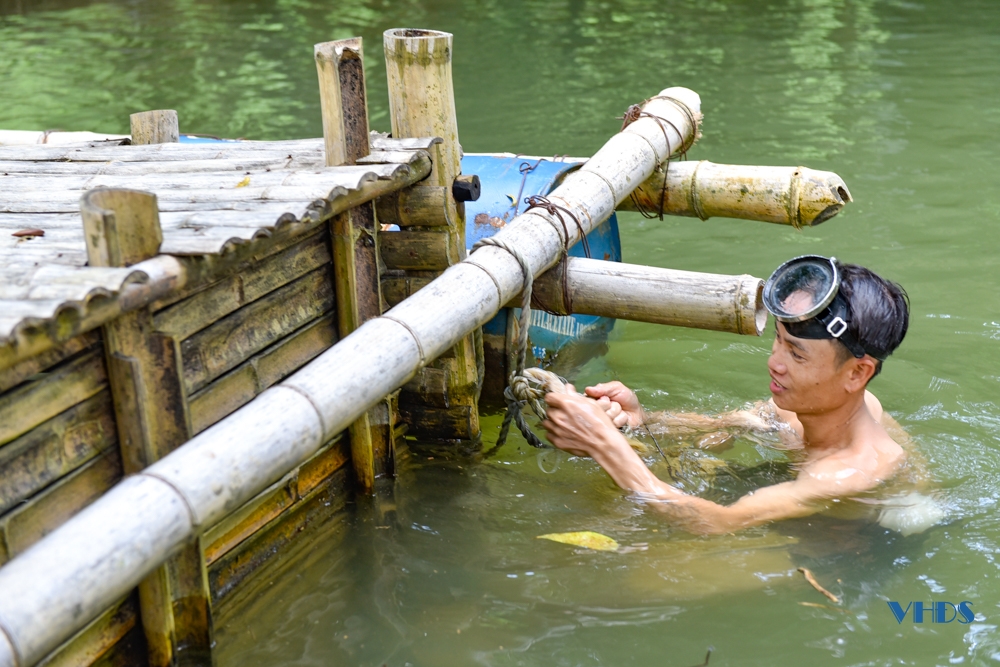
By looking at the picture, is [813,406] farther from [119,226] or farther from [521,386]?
[119,226]

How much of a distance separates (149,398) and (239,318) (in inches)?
22.8

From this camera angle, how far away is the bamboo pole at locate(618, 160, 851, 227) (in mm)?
4992

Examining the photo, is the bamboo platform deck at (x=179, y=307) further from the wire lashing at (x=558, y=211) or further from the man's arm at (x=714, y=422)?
the man's arm at (x=714, y=422)

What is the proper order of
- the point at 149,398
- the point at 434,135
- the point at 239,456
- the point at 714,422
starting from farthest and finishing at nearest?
the point at 714,422 < the point at 434,135 < the point at 149,398 < the point at 239,456

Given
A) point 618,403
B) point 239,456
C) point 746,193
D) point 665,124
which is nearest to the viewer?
point 239,456

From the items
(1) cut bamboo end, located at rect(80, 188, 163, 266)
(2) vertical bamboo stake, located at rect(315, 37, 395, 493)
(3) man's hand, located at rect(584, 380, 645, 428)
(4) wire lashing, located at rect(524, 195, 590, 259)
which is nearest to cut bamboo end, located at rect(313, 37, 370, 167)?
(2) vertical bamboo stake, located at rect(315, 37, 395, 493)

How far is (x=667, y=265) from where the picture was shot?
728 cm

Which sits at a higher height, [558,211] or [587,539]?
[558,211]

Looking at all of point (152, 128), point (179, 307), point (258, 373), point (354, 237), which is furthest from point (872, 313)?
point (152, 128)

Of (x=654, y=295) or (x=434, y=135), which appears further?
(x=654, y=295)

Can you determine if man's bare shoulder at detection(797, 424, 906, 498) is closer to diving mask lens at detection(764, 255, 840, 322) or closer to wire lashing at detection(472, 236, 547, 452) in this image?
diving mask lens at detection(764, 255, 840, 322)

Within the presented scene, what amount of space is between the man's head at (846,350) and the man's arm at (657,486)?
0.34 metres

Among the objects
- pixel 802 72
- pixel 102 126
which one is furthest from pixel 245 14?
pixel 802 72

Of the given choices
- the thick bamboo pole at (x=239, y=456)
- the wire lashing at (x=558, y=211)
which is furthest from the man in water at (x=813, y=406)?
the wire lashing at (x=558, y=211)
